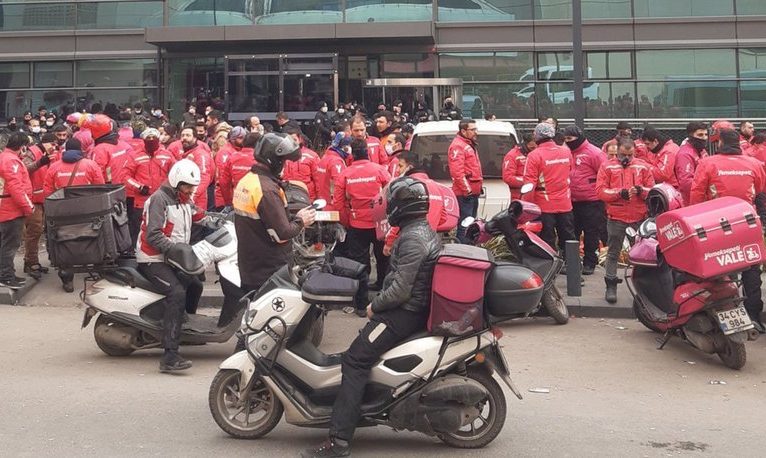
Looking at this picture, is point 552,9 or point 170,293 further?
point 552,9

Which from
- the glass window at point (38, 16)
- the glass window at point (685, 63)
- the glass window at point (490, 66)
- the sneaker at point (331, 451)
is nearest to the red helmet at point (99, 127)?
the sneaker at point (331, 451)

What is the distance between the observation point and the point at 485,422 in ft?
19.9

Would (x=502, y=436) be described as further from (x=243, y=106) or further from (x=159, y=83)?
(x=159, y=83)

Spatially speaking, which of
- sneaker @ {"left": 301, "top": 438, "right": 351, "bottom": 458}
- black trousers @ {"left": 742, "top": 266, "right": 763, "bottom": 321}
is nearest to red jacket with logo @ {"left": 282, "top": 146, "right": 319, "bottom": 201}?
black trousers @ {"left": 742, "top": 266, "right": 763, "bottom": 321}

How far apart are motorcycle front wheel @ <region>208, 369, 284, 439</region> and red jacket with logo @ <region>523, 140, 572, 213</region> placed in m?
5.73

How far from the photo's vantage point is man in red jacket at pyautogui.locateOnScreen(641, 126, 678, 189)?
11977 millimetres

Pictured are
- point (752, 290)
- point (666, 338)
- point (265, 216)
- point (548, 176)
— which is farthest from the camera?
point (548, 176)

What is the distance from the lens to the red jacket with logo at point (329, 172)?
456 inches

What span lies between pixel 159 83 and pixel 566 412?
21.1 metres

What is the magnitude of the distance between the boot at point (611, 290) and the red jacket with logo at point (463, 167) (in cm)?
214

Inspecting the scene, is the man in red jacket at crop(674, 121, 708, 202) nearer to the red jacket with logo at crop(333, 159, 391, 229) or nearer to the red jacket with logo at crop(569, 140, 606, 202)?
the red jacket with logo at crop(569, 140, 606, 202)

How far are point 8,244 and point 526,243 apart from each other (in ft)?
20.1

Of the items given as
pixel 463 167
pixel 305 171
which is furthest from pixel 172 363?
pixel 463 167

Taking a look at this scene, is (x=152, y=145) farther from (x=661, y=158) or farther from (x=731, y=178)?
(x=731, y=178)
